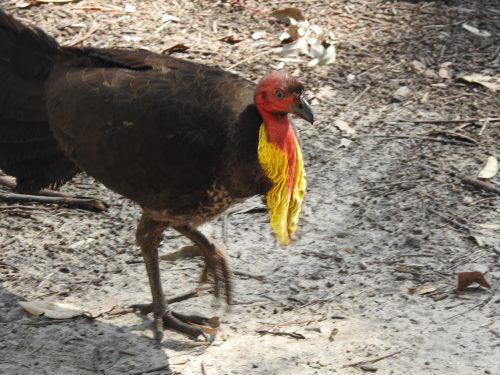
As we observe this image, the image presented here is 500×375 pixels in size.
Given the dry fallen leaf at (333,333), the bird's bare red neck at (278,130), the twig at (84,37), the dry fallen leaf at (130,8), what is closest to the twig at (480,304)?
the dry fallen leaf at (333,333)

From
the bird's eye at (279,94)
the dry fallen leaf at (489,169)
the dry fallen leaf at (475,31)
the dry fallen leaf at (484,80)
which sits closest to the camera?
the bird's eye at (279,94)

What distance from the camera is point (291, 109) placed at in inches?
168

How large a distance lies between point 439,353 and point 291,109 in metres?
1.39

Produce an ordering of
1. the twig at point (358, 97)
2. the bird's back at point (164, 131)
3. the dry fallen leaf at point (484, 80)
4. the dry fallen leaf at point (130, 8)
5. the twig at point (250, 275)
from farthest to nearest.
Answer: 1. the dry fallen leaf at point (130, 8)
2. the dry fallen leaf at point (484, 80)
3. the twig at point (358, 97)
4. the twig at point (250, 275)
5. the bird's back at point (164, 131)

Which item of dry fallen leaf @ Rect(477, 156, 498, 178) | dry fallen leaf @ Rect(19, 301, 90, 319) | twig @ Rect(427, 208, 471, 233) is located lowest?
dry fallen leaf @ Rect(19, 301, 90, 319)

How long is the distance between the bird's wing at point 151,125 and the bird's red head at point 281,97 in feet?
0.60

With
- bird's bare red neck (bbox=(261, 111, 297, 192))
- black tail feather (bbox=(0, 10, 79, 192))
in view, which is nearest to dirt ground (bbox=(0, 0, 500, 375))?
black tail feather (bbox=(0, 10, 79, 192))

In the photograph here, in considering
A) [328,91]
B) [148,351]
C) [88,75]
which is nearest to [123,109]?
[88,75]

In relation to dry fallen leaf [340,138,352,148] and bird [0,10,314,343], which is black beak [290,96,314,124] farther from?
dry fallen leaf [340,138,352,148]

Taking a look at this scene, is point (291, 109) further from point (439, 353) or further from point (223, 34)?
point (223, 34)

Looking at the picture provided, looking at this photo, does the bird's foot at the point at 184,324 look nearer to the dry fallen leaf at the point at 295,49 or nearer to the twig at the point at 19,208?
the twig at the point at 19,208

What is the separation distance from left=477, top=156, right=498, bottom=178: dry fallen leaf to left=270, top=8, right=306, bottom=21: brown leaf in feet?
6.82

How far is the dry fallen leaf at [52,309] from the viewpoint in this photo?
4.80 meters

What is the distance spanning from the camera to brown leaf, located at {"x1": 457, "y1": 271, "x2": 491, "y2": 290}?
4.90 meters
